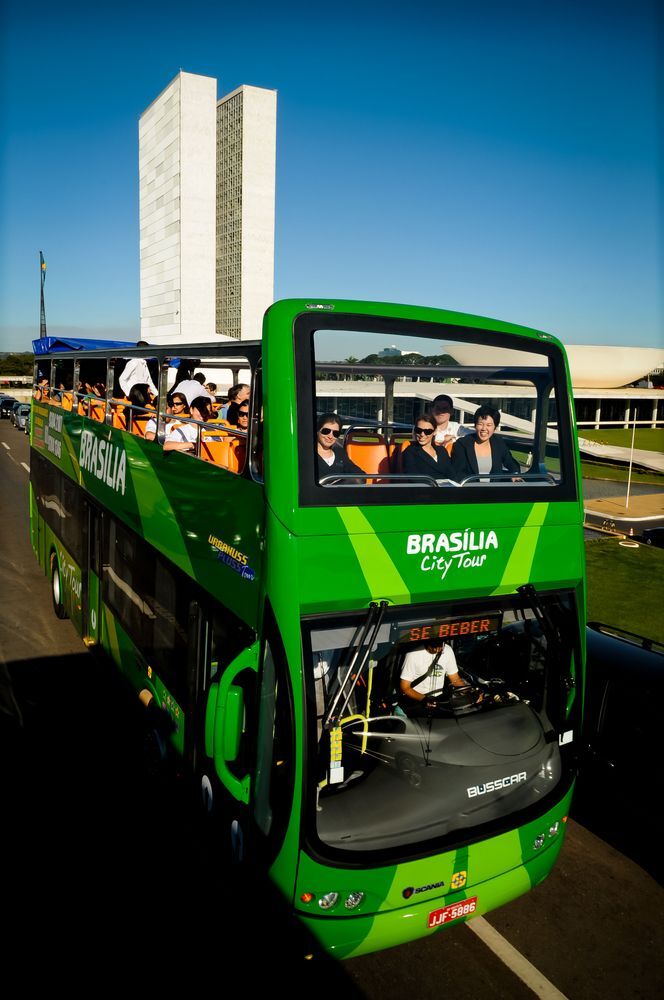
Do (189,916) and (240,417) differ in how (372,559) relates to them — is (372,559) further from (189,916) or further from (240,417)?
(189,916)

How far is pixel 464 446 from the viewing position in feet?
15.3

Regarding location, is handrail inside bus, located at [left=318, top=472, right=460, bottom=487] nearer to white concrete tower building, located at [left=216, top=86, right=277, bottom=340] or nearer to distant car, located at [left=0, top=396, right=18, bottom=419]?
distant car, located at [left=0, top=396, right=18, bottom=419]

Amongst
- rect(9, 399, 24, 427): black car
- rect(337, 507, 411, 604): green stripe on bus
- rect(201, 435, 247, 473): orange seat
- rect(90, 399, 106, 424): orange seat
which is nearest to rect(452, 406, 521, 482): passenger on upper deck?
rect(337, 507, 411, 604): green stripe on bus

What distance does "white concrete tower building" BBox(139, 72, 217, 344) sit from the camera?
59.9m

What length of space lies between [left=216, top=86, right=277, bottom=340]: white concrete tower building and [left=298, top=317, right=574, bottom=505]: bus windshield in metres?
63.6

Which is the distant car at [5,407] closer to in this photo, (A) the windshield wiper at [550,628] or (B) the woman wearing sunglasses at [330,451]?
(B) the woman wearing sunglasses at [330,451]

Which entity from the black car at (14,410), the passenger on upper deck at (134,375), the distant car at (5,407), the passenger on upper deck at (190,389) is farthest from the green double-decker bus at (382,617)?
the distant car at (5,407)

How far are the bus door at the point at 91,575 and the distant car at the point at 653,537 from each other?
15.8 m

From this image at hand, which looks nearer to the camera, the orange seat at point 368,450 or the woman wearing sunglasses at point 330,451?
the woman wearing sunglasses at point 330,451

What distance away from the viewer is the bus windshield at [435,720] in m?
3.74

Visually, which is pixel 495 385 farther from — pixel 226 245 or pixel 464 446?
pixel 226 245

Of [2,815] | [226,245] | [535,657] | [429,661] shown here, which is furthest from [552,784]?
[226,245]

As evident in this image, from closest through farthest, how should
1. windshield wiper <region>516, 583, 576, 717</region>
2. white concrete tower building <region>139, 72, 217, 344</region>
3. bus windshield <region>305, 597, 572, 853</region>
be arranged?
1. bus windshield <region>305, 597, 572, 853</region>
2. windshield wiper <region>516, 583, 576, 717</region>
3. white concrete tower building <region>139, 72, 217, 344</region>

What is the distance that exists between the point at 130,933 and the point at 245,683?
2082mm
